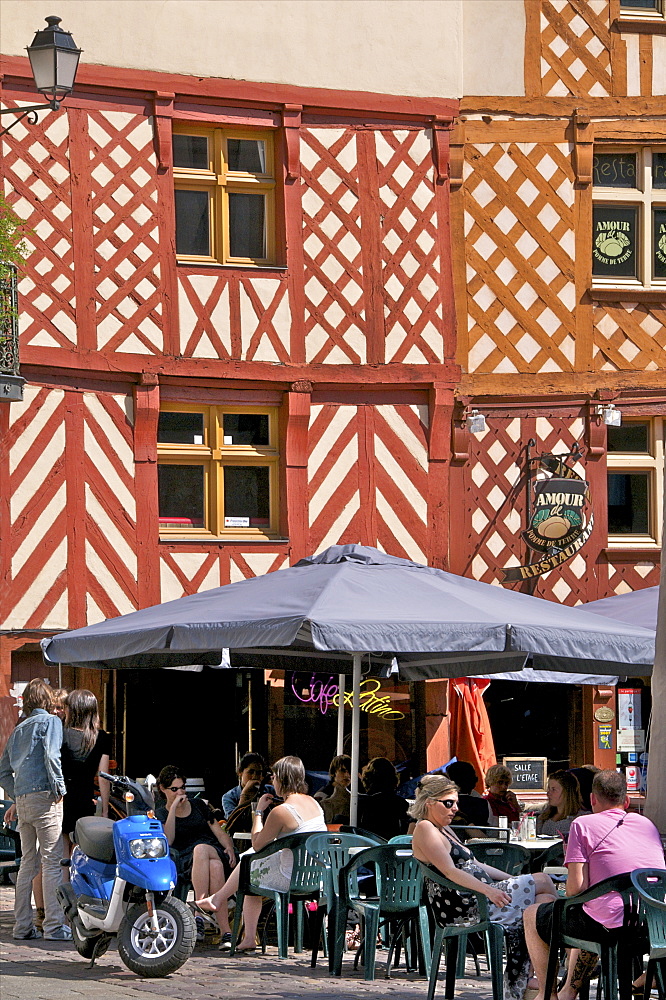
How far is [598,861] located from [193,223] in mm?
9932

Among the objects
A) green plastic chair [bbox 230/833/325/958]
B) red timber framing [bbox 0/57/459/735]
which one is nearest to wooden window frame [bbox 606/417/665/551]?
red timber framing [bbox 0/57/459/735]

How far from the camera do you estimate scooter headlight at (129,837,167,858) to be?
8.03 meters

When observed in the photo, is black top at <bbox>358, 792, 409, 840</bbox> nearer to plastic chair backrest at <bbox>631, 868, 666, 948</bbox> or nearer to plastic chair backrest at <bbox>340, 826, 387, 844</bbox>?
plastic chair backrest at <bbox>340, 826, 387, 844</bbox>

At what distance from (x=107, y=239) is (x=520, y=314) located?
4.04 m

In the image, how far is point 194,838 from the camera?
9.41 metres

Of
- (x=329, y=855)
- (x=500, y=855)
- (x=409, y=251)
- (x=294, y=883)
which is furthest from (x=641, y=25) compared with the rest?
(x=294, y=883)

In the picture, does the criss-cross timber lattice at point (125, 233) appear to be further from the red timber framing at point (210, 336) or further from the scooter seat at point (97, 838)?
the scooter seat at point (97, 838)

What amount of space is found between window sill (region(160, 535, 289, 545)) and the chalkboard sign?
3.06 meters

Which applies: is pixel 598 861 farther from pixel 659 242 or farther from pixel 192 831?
pixel 659 242

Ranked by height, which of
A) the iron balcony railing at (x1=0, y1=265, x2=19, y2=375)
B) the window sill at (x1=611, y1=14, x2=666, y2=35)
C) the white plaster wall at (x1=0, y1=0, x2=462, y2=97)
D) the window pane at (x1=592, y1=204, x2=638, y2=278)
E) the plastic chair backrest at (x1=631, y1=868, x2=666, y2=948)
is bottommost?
the plastic chair backrest at (x1=631, y1=868, x2=666, y2=948)

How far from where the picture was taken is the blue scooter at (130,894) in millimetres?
7895

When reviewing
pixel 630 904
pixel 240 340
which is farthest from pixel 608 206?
pixel 630 904

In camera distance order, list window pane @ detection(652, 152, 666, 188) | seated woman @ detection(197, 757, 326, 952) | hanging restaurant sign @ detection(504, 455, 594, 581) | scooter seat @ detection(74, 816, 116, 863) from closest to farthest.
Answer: scooter seat @ detection(74, 816, 116, 863)
seated woman @ detection(197, 757, 326, 952)
hanging restaurant sign @ detection(504, 455, 594, 581)
window pane @ detection(652, 152, 666, 188)

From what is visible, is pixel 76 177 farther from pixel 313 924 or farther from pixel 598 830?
pixel 598 830
